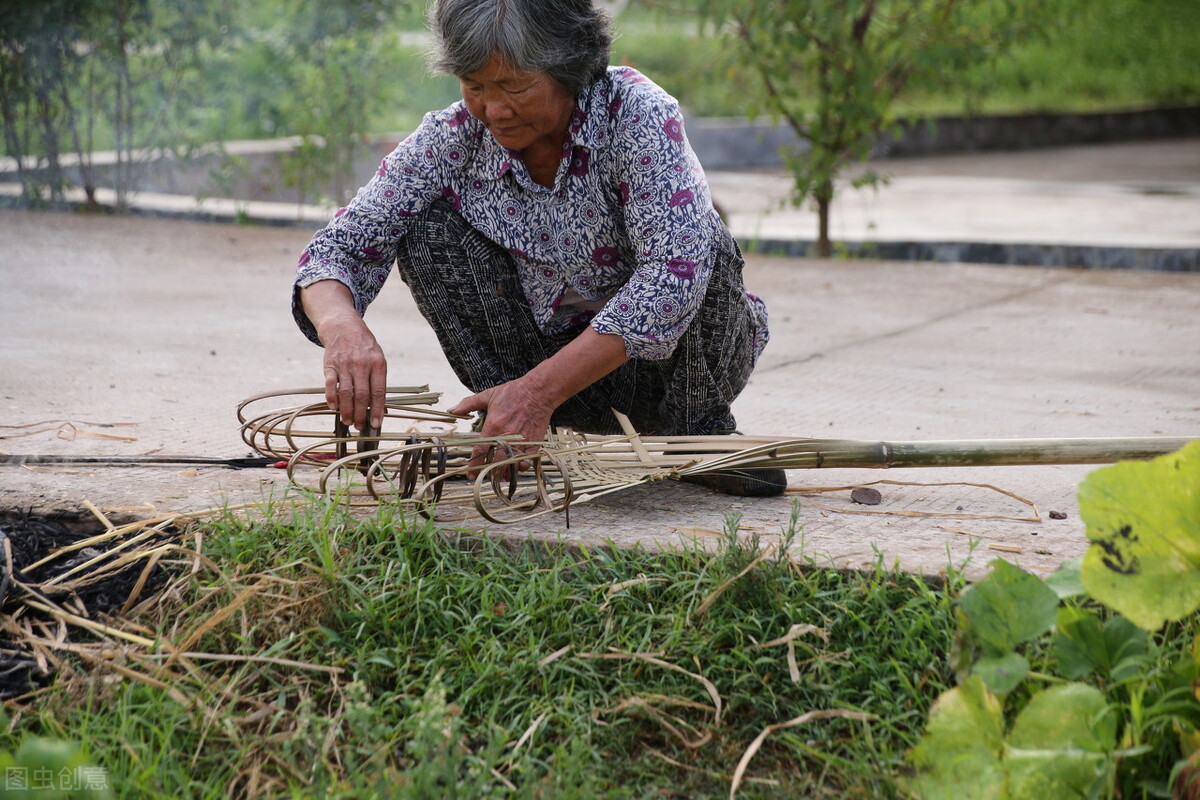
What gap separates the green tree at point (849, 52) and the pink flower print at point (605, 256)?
12.2ft

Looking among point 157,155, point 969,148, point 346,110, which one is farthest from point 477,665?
point 969,148

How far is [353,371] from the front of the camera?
209 cm

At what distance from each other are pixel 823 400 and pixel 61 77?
500cm

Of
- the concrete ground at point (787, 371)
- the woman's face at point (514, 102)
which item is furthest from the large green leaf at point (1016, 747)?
the woman's face at point (514, 102)

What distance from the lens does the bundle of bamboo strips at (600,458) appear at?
7.02 feet

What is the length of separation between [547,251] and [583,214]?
0.11m

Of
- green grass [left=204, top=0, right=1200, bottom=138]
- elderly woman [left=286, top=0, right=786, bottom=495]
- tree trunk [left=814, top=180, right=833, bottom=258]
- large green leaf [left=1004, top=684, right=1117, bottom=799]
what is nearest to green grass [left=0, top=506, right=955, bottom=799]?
large green leaf [left=1004, top=684, right=1117, bottom=799]

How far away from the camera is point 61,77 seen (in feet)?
21.3

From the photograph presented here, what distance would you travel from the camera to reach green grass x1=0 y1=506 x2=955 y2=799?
1.64m

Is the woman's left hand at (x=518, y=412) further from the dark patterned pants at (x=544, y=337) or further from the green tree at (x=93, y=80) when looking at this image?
the green tree at (x=93, y=80)

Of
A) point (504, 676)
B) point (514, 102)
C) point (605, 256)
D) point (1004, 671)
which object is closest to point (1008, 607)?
point (1004, 671)

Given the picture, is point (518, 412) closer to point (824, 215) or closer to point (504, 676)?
point (504, 676)

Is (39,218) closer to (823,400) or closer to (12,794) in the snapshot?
(823,400)

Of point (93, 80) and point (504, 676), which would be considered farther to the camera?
point (93, 80)
